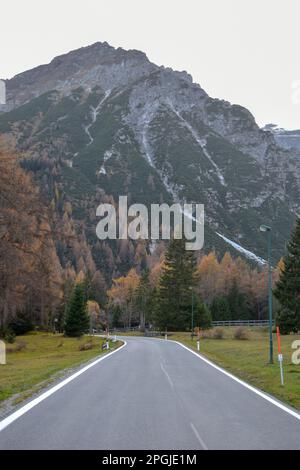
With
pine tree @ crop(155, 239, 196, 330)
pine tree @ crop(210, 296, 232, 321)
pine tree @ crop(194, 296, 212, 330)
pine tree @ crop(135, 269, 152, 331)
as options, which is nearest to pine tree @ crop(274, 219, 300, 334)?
pine tree @ crop(194, 296, 212, 330)

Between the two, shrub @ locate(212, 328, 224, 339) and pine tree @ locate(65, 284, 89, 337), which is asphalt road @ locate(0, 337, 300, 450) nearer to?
shrub @ locate(212, 328, 224, 339)

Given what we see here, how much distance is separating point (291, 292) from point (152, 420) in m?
45.7

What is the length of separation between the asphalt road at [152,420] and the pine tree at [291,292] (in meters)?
37.0

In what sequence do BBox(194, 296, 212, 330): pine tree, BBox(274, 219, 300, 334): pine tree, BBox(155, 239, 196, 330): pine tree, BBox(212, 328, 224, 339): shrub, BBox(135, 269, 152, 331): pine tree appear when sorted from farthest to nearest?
1. BBox(135, 269, 152, 331): pine tree
2. BBox(155, 239, 196, 330): pine tree
3. BBox(194, 296, 212, 330): pine tree
4. BBox(212, 328, 224, 339): shrub
5. BBox(274, 219, 300, 334): pine tree

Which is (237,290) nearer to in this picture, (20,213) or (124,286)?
(124,286)

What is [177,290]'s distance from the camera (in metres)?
76.9

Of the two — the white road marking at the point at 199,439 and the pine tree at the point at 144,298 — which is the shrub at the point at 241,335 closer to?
the white road marking at the point at 199,439

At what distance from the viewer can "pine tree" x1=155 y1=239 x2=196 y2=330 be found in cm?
7488

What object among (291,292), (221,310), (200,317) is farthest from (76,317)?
(221,310)

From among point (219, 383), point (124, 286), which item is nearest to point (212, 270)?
point (124, 286)

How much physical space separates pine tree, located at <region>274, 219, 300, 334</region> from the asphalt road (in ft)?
122

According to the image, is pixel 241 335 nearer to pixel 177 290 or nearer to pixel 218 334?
pixel 218 334
